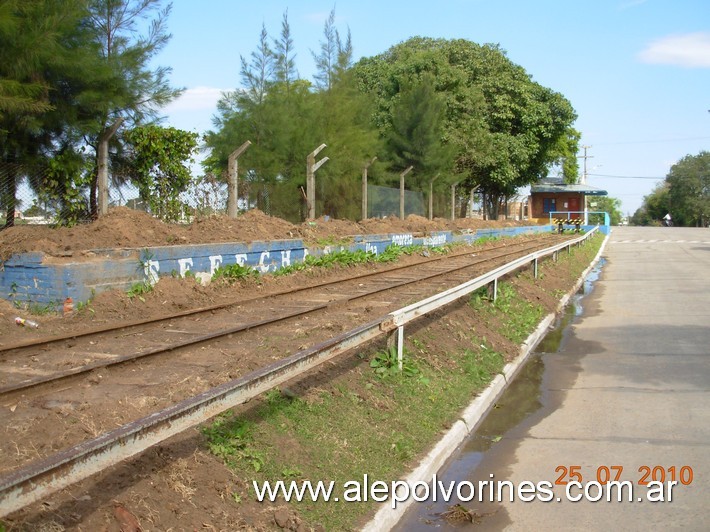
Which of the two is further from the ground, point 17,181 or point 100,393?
point 17,181

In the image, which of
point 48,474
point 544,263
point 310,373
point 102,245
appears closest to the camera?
point 48,474

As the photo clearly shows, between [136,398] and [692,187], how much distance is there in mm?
122674

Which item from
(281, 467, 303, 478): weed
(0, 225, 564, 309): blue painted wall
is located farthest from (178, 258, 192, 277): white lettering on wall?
(281, 467, 303, 478): weed

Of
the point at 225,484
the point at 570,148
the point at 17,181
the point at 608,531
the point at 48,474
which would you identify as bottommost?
the point at 608,531

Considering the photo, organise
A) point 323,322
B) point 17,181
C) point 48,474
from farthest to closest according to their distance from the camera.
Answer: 1. point 17,181
2. point 323,322
3. point 48,474

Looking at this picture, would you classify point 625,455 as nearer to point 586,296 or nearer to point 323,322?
point 323,322

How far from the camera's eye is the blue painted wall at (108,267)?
999 cm

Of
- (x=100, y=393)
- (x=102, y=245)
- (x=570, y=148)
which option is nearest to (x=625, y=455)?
(x=100, y=393)

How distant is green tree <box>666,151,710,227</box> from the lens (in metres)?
112

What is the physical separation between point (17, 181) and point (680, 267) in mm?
22146

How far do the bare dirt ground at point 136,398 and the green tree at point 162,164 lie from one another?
4.98ft

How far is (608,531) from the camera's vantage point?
177 inches

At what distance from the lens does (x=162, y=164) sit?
15.6 metres

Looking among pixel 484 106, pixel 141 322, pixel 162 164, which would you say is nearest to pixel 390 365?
pixel 141 322
